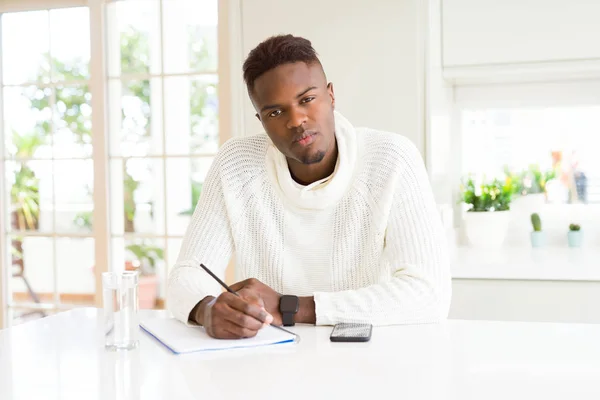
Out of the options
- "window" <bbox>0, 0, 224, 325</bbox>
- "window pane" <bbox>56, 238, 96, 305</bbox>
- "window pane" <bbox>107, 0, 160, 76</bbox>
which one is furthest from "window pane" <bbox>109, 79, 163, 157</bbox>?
"window pane" <bbox>56, 238, 96, 305</bbox>

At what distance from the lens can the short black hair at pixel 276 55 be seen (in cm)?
178

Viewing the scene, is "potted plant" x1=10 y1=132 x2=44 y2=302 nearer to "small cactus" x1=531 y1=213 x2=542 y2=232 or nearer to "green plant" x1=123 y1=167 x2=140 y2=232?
"green plant" x1=123 y1=167 x2=140 y2=232

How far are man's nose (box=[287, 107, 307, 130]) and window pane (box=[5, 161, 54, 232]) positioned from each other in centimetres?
252

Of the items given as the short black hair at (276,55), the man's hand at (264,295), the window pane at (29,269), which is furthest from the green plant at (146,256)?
the man's hand at (264,295)

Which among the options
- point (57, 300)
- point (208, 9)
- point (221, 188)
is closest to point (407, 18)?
point (221, 188)

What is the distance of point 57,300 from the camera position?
3.93 metres

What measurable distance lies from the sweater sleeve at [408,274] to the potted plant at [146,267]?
2875 millimetres

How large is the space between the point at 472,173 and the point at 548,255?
65 centimetres

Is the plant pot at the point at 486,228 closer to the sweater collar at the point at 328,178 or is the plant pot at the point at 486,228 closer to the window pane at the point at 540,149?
the window pane at the point at 540,149

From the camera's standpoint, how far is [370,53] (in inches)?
111

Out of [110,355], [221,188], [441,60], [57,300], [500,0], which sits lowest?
[57,300]

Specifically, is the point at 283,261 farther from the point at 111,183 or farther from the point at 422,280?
the point at 111,183

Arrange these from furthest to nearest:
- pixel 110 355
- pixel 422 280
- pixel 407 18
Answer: pixel 407 18 < pixel 422 280 < pixel 110 355

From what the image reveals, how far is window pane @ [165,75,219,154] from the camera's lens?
4.64 m
